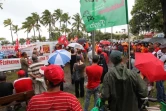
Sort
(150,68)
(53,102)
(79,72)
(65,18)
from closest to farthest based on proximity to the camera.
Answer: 1. (53,102)
2. (150,68)
3. (79,72)
4. (65,18)

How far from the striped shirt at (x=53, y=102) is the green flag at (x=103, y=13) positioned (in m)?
3.37

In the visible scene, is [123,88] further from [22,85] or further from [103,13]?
[22,85]

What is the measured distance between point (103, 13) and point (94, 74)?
1604 mm

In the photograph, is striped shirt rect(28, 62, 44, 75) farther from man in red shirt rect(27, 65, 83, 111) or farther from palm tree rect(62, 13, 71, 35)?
palm tree rect(62, 13, 71, 35)

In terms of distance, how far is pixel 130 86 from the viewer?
150 inches

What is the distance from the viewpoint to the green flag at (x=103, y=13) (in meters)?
5.82

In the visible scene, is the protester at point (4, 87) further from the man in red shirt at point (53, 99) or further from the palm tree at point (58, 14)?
the palm tree at point (58, 14)

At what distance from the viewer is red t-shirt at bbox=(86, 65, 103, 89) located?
646cm

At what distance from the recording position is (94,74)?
21.2 ft

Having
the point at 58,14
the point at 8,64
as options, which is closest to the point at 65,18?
the point at 58,14

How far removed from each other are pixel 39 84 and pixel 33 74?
333mm

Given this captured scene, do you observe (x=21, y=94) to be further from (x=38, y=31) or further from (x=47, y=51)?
(x=38, y=31)

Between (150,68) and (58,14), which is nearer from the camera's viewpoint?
(150,68)

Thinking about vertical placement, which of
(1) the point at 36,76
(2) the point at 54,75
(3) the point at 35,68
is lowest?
(1) the point at 36,76
